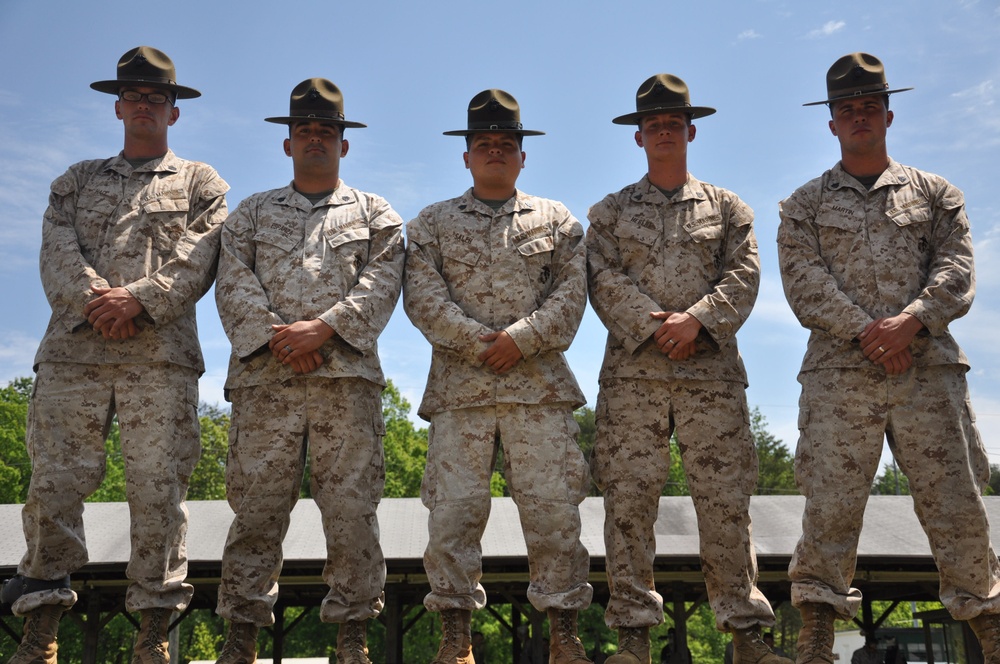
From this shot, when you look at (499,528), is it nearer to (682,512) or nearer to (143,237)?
(682,512)

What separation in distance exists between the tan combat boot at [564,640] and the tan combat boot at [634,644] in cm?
15

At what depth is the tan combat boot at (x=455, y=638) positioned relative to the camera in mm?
4191

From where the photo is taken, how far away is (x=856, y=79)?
187 inches

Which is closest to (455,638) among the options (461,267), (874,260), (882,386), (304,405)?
(304,405)

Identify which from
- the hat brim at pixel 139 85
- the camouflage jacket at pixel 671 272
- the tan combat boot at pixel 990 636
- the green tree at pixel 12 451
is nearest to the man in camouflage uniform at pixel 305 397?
the hat brim at pixel 139 85

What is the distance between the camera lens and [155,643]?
4.32 m

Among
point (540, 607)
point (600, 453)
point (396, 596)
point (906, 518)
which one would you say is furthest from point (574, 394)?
point (906, 518)

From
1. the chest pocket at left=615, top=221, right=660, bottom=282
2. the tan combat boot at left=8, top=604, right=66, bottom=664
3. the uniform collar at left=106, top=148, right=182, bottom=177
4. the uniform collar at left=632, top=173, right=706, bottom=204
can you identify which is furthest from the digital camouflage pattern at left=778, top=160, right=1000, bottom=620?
the tan combat boot at left=8, top=604, right=66, bottom=664

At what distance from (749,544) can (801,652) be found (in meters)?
0.53

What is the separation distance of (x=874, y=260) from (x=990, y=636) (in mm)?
1763

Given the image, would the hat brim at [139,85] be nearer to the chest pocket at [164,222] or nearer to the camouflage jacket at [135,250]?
the camouflage jacket at [135,250]

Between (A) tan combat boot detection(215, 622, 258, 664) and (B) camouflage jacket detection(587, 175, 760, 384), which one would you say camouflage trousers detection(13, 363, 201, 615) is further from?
(B) camouflage jacket detection(587, 175, 760, 384)

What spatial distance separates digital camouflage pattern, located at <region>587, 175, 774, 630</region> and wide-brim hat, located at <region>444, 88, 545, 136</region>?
2.09 ft

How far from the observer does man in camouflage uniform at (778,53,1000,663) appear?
4.29 m
